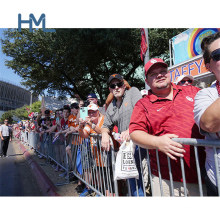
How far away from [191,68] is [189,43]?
1.21m

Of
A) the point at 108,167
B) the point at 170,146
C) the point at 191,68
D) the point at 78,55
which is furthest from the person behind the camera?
the point at 78,55

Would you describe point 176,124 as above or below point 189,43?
below

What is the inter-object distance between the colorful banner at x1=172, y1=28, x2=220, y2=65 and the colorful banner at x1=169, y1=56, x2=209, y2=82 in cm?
39

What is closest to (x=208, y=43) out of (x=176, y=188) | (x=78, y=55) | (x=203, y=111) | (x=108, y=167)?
(x=203, y=111)

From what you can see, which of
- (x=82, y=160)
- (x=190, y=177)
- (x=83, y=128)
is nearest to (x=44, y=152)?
(x=82, y=160)

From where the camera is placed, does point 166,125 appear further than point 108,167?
No

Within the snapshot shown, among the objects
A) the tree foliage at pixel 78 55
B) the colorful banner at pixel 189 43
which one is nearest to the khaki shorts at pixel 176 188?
the colorful banner at pixel 189 43

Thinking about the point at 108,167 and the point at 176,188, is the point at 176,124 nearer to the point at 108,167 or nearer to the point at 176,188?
the point at 176,188

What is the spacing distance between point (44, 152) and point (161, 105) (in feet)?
22.7

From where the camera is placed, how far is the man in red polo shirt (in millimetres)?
1637

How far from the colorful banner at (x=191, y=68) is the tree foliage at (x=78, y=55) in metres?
5.07

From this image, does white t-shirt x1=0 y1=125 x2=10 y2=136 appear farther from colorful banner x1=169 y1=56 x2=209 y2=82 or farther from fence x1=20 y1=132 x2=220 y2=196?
colorful banner x1=169 y1=56 x2=209 y2=82

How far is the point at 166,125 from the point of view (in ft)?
5.75

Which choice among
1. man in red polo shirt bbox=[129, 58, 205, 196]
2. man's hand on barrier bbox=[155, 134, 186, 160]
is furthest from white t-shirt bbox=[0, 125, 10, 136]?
man's hand on barrier bbox=[155, 134, 186, 160]
